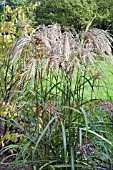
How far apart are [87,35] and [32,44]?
36 cm

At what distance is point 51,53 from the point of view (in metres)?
Result: 1.92

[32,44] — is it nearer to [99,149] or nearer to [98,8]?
[99,149]

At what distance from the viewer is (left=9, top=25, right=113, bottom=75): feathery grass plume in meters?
1.89

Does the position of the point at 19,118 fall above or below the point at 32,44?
below

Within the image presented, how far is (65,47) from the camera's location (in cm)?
189

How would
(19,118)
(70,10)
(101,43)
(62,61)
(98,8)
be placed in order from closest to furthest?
(62,61)
(101,43)
(19,118)
(70,10)
(98,8)

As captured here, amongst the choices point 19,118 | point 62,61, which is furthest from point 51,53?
point 19,118

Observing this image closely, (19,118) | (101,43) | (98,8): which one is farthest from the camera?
(98,8)

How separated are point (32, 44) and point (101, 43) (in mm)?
434

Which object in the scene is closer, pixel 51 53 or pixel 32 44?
pixel 51 53

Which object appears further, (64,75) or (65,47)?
(64,75)

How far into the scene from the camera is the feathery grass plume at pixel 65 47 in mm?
1893

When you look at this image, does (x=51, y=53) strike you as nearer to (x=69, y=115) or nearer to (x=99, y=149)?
(x=69, y=115)

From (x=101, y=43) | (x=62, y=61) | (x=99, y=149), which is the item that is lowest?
(x=99, y=149)
